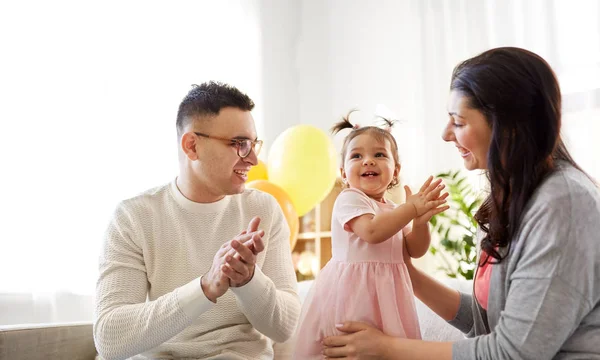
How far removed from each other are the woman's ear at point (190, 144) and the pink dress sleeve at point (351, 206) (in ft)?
1.65

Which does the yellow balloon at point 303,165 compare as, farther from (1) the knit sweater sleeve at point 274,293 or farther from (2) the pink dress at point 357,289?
(2) the pink dress at point 357,289

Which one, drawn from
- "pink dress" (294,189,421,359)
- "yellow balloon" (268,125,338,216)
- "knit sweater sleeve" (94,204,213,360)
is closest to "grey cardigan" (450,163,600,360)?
"pink dress" (294,189,421,359)

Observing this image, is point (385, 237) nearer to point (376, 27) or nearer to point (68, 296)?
point (68, 296)

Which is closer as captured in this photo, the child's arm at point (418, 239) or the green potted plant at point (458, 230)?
the child's arm at point (418, 239)

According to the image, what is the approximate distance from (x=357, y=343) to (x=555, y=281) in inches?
20.1

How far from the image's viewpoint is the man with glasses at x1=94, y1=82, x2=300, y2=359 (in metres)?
1.76

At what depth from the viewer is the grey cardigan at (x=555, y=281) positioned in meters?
1.27

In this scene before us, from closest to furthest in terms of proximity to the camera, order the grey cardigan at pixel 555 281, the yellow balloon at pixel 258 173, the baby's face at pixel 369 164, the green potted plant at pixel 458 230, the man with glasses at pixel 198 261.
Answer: the grey cardigan at pixel 555 281, the man with glasses at pixel 198 261, the baby's face at pixel 369 164, the green potted plant at pixel 458 230, the yellow balloon at pixel 258 173

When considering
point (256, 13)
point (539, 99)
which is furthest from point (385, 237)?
point (256, 13)

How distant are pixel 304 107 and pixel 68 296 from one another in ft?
8.63

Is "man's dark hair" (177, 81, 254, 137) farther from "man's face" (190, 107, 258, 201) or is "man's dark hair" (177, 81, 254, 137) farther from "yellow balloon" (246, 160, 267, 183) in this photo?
"yellow balloon" (246, 160, 267, 183)

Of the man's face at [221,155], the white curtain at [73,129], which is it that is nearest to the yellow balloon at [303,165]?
the white curtain at [73,129]

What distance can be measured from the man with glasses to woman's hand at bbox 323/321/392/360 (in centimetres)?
27

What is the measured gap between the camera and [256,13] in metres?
5.15
